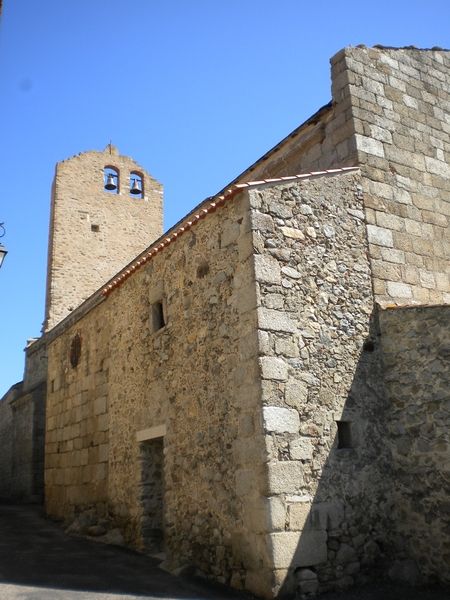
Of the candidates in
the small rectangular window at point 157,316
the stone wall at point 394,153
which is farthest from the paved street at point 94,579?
the stone wall at point 394,153

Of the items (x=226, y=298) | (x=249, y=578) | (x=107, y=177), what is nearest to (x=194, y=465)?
(x=249, y=578)

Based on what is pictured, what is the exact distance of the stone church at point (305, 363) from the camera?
210 inches

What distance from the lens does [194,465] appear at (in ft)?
20.3

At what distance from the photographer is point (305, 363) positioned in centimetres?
564

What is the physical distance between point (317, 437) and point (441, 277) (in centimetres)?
295

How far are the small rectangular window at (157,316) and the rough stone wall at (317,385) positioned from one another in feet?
6.99

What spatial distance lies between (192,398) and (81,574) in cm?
205

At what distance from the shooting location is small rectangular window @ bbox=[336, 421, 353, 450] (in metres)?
5.79

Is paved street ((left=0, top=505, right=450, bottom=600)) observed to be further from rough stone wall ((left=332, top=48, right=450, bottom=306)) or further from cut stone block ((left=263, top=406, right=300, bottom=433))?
rough stone wall ((left=332, top=48, right=450, bottom=306))

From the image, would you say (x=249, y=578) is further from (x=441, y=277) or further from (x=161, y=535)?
(x=441, y=277)

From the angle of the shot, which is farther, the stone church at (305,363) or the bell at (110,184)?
the bell at (110,184)

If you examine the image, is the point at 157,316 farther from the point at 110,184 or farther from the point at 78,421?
the point at 110,184

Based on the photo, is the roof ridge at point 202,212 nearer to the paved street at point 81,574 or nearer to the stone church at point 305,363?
the stone church at point 305,363

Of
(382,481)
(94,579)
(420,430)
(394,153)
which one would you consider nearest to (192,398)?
(94,579)
